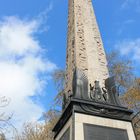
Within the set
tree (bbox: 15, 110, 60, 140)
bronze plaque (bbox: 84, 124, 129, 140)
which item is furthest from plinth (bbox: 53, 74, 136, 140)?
tree (bbox: 15, 110, 60, 140)

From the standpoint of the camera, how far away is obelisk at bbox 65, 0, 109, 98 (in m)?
6.28

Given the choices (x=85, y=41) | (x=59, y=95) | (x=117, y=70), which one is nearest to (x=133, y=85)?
(x=117, y=70)

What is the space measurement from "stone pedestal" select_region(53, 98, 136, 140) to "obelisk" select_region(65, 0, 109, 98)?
76 cm

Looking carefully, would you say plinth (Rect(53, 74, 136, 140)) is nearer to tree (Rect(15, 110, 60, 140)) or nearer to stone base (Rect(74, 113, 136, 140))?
stone base (Rect(74, 113, 136, 140))

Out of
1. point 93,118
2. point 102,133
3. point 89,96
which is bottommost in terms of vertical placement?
point 102,133

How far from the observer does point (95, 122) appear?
521 cm

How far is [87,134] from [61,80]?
11.1m

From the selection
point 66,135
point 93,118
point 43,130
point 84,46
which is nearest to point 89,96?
point 93,118

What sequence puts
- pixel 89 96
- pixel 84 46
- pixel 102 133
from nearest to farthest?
pixel 102 133, pixel 89 96, pixel 84 46

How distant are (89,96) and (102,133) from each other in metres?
0.89

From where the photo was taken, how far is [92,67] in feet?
20.7

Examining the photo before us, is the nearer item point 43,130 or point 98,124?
point 98,124

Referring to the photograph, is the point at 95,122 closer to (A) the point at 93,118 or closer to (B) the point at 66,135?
(A) the point at 93,118

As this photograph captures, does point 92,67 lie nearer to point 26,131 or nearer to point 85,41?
point 85,41
